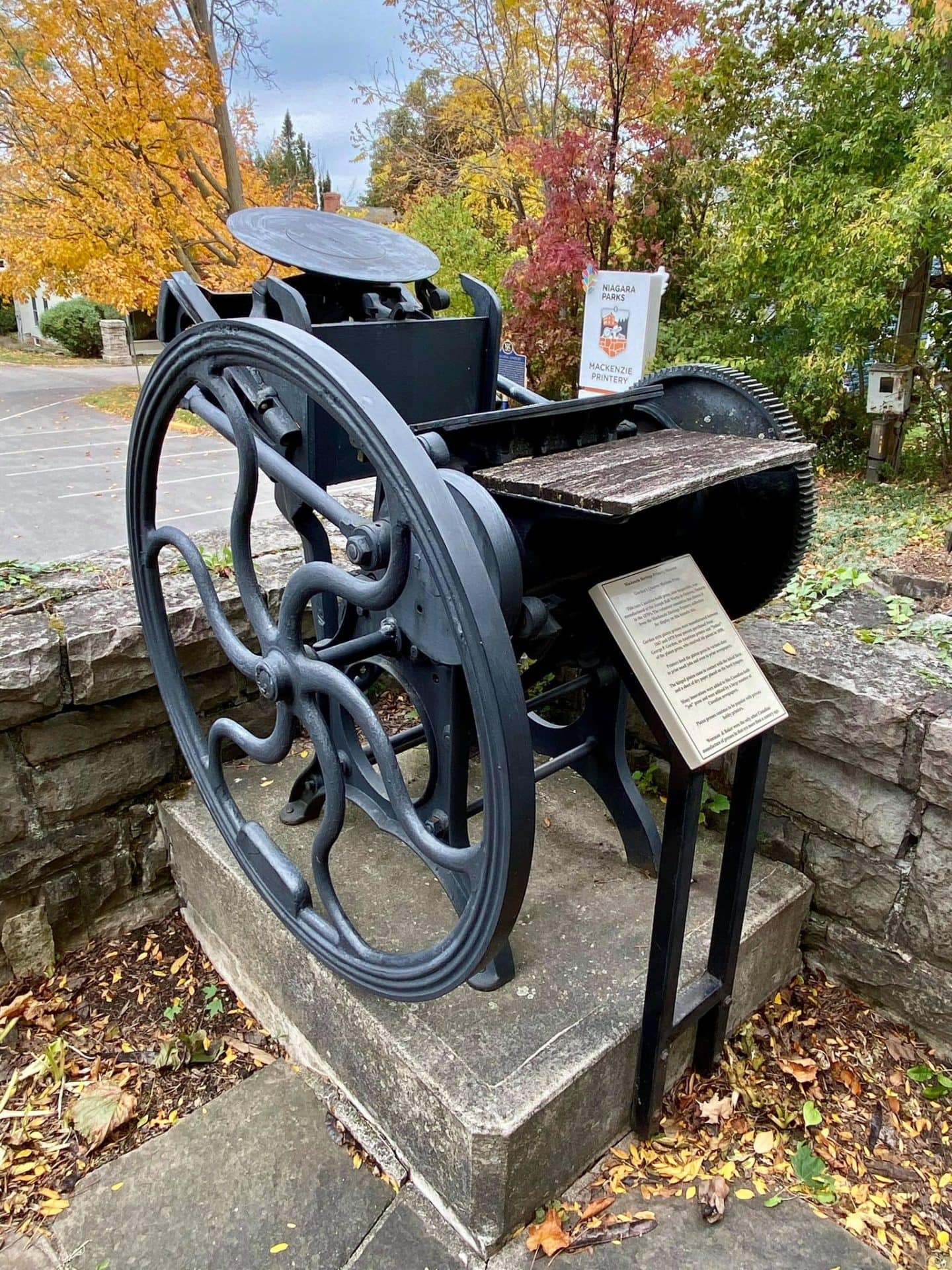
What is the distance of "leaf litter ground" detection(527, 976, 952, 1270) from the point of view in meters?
1.49

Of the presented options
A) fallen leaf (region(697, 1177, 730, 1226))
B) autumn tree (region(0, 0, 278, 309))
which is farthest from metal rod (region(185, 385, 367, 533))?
autumn tree (region(0, 0, 278, 309))

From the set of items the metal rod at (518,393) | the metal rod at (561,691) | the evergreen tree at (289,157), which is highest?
the evergreen tree at (289,157)

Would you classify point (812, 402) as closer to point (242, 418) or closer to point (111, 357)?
point (242, 418)

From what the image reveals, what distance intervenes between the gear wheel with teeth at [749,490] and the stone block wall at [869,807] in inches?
10.6

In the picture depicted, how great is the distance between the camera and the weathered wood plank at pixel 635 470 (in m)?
1.05

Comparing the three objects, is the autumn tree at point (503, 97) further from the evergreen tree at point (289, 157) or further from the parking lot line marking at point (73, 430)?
the evergreen tree at point (289, 157)

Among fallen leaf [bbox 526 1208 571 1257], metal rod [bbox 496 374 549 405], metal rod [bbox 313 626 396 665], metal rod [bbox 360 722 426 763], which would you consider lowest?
fallen leaf [bbox 526 1208 571 1257]

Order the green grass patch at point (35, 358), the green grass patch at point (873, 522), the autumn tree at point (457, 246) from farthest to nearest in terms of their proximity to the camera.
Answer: the green grass patch at point (35, 358), the autumn tree at point (457, 246), the green grass patch at point (873, 522)

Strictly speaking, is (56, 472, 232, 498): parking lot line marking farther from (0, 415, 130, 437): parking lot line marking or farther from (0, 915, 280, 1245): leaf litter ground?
(0, 915, 280, 1245): leaf litter ground

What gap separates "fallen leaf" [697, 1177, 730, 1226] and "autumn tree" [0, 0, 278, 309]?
8.24 metres

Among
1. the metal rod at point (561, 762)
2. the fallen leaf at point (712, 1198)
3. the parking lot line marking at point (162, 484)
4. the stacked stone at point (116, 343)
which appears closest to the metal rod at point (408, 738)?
the metal rod at point (561, 762)

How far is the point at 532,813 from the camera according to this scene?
1058 mm

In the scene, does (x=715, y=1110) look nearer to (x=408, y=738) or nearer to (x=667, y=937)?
(x=667, y=937)

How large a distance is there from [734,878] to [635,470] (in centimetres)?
82
